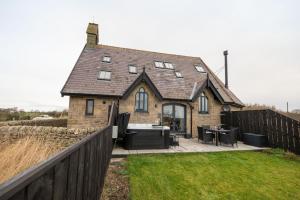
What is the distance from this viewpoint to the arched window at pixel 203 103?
1347 cm

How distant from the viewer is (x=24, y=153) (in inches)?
297

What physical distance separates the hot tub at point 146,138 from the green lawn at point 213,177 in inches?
41.6

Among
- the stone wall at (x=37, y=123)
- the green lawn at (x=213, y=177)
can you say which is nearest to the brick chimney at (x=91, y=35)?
the stone wall at (x=37, y=123)

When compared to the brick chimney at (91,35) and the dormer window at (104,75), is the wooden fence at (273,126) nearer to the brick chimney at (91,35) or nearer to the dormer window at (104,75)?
the dormer window at (104,75)

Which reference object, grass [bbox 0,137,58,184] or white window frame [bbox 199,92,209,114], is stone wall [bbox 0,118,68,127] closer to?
grass [bbox 0,137,58,184]

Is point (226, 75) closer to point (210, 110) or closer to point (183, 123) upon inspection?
point (210, 110)

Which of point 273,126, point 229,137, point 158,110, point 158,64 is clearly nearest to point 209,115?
point 229,137

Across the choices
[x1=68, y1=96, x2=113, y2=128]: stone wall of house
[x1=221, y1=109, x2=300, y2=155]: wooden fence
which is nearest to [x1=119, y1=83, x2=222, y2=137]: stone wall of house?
[x1=68, y1=96, x2=113, y2=128]: stone wall of house

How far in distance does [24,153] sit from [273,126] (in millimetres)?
13254

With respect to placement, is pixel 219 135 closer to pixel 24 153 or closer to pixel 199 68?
pixel 199 68

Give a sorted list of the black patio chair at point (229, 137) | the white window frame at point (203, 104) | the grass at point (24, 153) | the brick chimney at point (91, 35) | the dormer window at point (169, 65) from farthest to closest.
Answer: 1. the dormer window at point (169, 65)
2. the brick chimney at point (91, 35)
3. the white window frame at point (203, 104)
4. the black patio chair at point (229, 137)
5. the grass at point (24, 153)

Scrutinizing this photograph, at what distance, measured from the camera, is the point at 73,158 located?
1515 millimetres

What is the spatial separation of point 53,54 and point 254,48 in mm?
24884

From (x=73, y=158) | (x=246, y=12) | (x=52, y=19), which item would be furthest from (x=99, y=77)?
(x=246, y=12)
